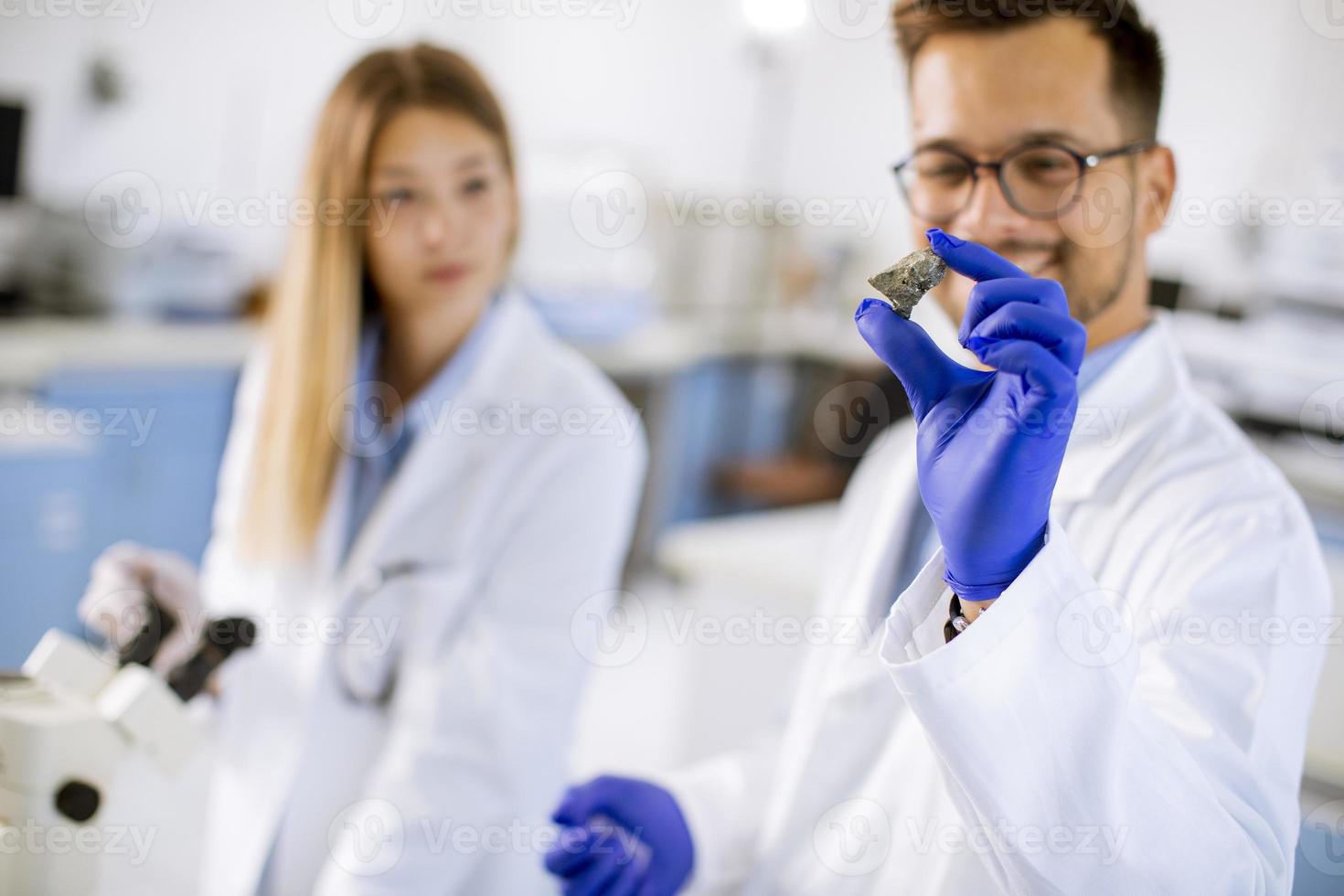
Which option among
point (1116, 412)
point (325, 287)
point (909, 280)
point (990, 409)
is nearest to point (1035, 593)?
point (990, 409)

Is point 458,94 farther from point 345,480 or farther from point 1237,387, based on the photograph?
point 1237,387

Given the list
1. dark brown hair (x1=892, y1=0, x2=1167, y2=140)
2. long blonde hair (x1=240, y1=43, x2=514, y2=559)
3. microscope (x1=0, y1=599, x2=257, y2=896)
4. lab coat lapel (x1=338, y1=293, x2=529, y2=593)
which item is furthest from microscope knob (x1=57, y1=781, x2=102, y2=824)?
dark brown hair (x1=892, y1=0, x2=1167, y2=140)

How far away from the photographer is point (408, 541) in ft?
4.77

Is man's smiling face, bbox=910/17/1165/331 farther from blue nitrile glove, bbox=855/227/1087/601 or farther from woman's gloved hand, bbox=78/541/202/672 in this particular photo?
woman's gloved hand, bbox=78/541/202/672

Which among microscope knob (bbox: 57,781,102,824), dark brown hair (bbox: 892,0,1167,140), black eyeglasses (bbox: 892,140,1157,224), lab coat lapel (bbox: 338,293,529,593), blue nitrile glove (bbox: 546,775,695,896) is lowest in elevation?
blue nitrile glove (bbox: 546,775,695,896)

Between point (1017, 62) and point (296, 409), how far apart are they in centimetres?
106

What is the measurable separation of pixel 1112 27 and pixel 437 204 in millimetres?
880

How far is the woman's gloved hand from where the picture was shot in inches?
46.9

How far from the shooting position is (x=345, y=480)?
5.15 ft

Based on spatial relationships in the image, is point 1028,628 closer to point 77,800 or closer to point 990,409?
point 990,409

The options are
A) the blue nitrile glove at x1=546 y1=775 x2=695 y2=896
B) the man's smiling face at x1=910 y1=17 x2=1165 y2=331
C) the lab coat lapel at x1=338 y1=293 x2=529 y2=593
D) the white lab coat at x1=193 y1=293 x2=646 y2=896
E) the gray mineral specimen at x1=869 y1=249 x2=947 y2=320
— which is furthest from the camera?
the lab coat lapel at x1=338 y1=293 x2=529 y2=593

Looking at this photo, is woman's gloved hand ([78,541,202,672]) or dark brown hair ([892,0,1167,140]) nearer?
dark brown hair ([892,0,1167,140])

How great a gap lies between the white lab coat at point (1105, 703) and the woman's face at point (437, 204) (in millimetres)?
748

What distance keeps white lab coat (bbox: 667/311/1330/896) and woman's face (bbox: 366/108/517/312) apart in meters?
0.75
